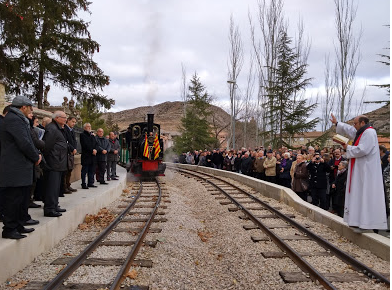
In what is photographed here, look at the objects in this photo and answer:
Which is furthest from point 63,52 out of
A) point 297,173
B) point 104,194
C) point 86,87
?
point 297,173

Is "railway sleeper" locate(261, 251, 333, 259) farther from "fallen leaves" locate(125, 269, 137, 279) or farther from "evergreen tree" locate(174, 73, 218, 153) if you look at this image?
"evergreen tree" locate(174, 73, 218, 153)

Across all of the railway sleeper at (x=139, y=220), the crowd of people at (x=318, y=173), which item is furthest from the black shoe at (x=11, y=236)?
the crowd of people at (x=318, y=173)

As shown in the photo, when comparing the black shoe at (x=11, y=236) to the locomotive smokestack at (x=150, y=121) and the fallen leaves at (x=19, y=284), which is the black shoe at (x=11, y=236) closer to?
the fallen leaves at (x=19, y=284)

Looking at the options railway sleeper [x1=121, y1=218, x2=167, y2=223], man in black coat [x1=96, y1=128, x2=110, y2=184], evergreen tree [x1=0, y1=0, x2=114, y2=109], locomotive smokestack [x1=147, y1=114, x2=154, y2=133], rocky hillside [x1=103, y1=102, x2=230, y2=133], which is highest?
rocky hillside [x1=103, y1=102, x2=230, y2=133]

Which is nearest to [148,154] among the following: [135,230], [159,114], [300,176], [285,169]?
[285,169]

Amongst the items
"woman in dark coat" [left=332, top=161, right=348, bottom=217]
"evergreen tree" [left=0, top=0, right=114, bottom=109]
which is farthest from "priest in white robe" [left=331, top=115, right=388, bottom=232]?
"evergreen tree" [left=0, top=0, right=114, bottom=109]

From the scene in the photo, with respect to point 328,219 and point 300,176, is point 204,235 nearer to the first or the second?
point 328,219

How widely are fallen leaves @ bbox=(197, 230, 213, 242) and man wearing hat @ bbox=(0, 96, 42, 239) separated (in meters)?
3.52

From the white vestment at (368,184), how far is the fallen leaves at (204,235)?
2.91 metres

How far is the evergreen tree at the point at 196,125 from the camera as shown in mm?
36844

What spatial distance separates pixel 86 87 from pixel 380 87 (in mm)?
15371

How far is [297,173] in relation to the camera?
400 inches

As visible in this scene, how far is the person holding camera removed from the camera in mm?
9425

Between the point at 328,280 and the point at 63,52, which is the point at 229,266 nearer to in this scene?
the point at 328,280
